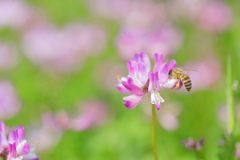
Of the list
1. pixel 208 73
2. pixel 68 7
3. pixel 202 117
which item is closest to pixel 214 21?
pixel 208 73

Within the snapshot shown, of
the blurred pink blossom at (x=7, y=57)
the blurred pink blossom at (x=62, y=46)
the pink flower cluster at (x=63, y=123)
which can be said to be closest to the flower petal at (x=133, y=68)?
the pink flower cluster at (x=63, y=123)

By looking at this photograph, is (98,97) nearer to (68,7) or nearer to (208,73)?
(208,73)

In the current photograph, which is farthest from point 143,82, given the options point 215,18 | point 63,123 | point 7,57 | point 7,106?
point 7,57

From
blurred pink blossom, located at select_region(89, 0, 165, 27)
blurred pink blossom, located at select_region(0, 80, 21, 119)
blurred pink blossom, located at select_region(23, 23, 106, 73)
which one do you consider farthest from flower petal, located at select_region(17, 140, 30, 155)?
blurred pink blossom, located at select_region(89, 0, 165, 27)

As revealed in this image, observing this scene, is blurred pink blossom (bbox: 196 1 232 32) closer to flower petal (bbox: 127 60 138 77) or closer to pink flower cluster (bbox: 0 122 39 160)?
flower petal (bbox: 127 60 138 77)

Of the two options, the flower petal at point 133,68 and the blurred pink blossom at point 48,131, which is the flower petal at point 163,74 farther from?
the blurred pink blossom at point 48,131

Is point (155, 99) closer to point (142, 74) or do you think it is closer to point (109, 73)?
point (142, 74)
